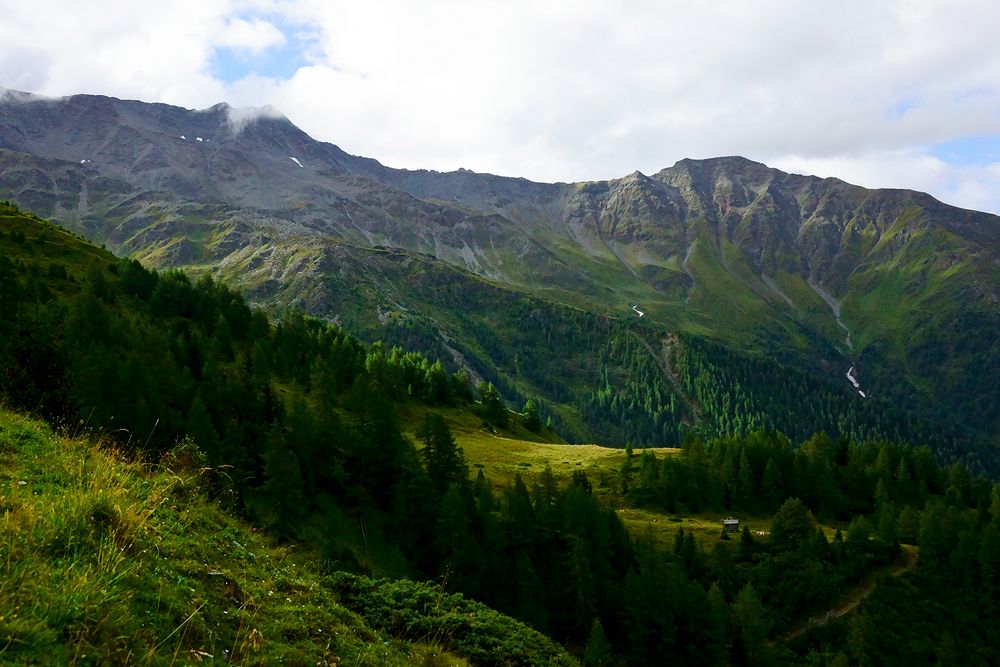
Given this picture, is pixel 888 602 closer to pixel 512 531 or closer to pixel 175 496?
pixel 512 531

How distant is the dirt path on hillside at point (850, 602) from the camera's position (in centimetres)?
8096

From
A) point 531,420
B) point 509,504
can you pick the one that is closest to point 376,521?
point 509,504

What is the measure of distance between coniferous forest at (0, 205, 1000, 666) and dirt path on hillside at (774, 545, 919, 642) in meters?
0.39

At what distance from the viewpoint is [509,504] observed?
6931 centimetres

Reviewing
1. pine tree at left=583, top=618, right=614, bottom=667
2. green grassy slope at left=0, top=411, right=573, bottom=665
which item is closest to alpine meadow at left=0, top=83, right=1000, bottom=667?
green grassy slope at left=0, top=411, right=573, bottom=665

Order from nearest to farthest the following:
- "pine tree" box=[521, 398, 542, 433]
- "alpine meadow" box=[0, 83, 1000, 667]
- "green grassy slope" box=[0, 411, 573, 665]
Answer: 1. "green grassy slope" box=[0, 411, 573, 665]
2. "alpine meadow" box=[0, 83, 1000, 667]
3. "pine tree" box=[521, 398, 542, 433]

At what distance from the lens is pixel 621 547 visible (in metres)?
72.6

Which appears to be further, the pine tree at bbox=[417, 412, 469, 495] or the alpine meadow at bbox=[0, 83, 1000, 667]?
the pine tree at bbox=[417, 412, 469, 495]

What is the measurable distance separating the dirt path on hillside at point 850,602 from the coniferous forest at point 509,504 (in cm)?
39

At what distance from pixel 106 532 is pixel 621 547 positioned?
70.0 m

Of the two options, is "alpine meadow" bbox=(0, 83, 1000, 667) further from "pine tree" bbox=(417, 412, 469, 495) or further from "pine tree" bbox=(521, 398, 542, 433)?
"pine tree" bbox=(521, 398, 542, 433)

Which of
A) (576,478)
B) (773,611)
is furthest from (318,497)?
(773,611)

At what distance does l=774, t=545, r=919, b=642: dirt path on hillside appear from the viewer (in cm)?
8096

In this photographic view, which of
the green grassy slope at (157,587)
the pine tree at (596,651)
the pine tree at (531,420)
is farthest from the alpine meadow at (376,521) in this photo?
the pine tree at (531,420)
